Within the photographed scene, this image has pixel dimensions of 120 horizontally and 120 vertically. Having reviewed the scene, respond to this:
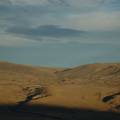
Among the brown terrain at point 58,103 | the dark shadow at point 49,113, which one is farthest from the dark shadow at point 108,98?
the dark shadow at point 49,113

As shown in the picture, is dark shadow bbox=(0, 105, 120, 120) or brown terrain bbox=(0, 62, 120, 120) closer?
dark shadow bbox=(0, 105, 120, 120)

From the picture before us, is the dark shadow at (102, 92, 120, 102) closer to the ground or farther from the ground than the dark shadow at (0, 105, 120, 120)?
farther from the ground

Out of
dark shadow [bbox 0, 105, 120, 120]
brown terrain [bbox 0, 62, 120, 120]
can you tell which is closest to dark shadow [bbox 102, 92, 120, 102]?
brown terrain [bbox 0, 62, 120, 120]

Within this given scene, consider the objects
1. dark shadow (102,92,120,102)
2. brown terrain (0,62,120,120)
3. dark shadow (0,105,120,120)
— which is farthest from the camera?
dark shadow (102,92,120,102)

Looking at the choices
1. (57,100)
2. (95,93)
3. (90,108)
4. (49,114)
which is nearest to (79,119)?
(49,114)

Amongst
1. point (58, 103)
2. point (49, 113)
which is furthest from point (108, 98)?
point (49, 113)

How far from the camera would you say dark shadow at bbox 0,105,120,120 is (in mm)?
74188

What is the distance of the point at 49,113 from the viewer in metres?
82.6

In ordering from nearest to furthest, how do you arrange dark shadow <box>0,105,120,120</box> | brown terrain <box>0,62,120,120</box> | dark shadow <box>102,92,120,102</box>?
dark shadow <box>0,105,120,120</box>, brown terrain <box>0,62,120,120</box>, dark shadow <box>102,92,120,102</box>

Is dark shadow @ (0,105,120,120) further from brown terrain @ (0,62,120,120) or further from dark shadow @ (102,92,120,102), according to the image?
dark shadow @ (102,92,120,102)

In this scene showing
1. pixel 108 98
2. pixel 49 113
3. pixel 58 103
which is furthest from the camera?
pixel 108 98

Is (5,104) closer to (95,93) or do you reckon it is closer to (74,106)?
(74,106)

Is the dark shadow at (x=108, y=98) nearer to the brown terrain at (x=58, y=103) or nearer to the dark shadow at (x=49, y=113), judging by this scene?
the brown terrain at (x=58, y=103)

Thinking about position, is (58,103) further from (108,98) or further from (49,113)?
(49,113)
